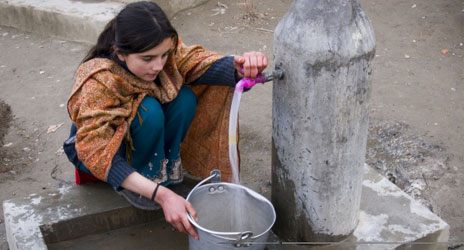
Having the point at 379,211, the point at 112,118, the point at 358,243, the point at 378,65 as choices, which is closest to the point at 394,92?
the point at 378,65

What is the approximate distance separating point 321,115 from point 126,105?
79 centimetres

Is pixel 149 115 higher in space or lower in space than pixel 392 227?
higher

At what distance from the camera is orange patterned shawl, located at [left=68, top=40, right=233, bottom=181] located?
1.98 metres

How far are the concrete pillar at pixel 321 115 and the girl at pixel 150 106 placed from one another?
241mm

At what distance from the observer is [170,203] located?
1914 mm

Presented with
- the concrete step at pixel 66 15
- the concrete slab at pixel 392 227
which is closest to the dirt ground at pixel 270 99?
the concrete step at pixel 66 15

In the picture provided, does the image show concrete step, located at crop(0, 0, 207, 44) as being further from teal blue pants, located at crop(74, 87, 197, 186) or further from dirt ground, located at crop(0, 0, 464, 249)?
teal blue pants, located at crop(74, 87, 197, 186)

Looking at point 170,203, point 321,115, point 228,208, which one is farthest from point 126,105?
point 321,115

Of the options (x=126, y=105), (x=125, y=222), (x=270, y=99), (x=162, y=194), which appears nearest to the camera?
(x=162, y=194)

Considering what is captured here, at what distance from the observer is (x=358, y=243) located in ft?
6.84

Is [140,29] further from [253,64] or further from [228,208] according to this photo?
[228,208]

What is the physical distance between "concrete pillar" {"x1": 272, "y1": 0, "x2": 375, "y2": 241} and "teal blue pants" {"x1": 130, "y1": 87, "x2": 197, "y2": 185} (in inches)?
19.3

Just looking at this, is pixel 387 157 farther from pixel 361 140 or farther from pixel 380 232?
pixel 361 140

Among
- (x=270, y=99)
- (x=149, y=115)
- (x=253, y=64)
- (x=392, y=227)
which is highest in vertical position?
(x=253, y=64)
